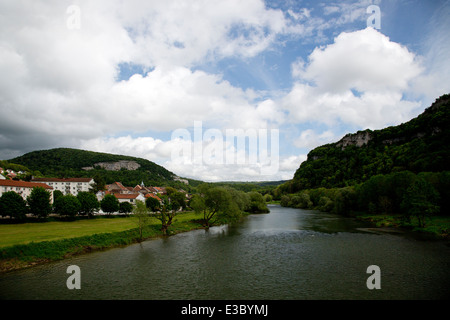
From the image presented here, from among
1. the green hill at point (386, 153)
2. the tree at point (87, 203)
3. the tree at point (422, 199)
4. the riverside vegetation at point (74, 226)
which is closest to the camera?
the riverside vegetation at point (74, 226)

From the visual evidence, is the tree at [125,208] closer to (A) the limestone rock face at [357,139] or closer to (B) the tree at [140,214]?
(B) the tree at [140,214]

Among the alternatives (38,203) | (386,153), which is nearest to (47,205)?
(38,203)

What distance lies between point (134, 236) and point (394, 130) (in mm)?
132067

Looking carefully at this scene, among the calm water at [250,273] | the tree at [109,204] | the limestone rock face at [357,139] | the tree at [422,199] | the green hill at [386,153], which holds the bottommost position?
the calm water at [250,273]

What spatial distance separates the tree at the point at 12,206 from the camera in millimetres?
41969

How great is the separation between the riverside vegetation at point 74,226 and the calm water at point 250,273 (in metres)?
2.60

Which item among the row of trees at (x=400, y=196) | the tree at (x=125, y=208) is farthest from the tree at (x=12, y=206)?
the row of trees at (x=400, y=196)

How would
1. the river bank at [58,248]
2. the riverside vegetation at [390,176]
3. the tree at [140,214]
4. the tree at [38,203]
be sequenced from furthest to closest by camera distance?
the tree at [38,203]
the riverside vegetation at [390,176]
the tree at [140,214]
the river bank at [58,248]

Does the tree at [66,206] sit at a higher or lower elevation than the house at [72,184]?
lower

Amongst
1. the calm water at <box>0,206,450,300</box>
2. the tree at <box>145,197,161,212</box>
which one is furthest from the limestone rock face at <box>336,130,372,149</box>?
the calm water at <box>0,206,450,300</box>

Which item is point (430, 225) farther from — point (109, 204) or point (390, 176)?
point (109, 204)

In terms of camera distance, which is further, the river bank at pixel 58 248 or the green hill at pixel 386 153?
the green hill at pixel 386 153

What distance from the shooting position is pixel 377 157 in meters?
110
